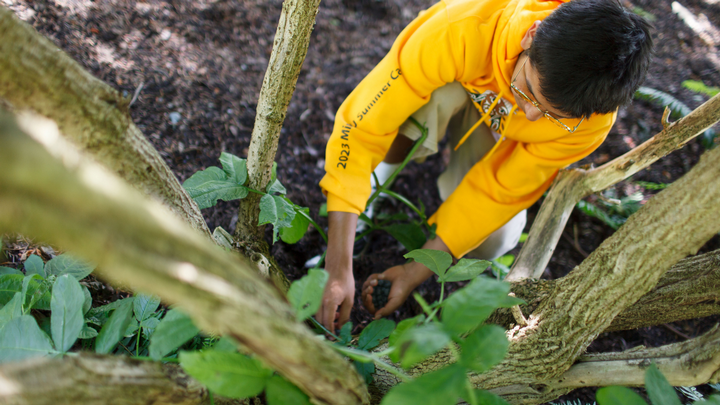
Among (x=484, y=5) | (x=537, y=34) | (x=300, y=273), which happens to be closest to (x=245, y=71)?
(x=300, y=273)

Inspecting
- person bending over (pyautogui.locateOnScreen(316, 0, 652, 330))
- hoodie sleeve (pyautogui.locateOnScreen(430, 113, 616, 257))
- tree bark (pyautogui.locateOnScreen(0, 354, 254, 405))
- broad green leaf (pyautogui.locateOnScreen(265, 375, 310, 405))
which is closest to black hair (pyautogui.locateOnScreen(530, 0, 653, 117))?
person bending over (pyautogui.locateOnScreen(316, 0, 652, 330))

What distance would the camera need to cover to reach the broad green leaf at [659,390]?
2.13 ft

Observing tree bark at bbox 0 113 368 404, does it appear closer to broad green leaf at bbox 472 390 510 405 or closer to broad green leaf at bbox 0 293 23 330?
broad green leaf at bbox 472 390 510 405

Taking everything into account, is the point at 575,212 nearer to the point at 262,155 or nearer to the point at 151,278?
the point at 262,155

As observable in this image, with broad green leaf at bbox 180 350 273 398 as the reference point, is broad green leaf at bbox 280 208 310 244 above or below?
above

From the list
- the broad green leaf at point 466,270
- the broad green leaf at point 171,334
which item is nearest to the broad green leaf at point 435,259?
the broad green leaf at point 466,270

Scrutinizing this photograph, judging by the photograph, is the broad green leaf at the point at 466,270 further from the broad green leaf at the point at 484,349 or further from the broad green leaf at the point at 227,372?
the broad green leaf at the point at 227,372

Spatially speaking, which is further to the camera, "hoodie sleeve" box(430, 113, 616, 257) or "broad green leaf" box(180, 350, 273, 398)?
"hoodie sleeve" box(430, 113, 616, 257)

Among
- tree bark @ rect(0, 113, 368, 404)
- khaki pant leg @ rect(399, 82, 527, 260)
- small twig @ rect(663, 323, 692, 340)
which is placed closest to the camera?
tree bark @ rect(0, 113, 368, 404)

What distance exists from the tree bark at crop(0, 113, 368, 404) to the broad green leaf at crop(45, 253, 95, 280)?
0.58 metres

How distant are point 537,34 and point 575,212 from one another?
136 cm

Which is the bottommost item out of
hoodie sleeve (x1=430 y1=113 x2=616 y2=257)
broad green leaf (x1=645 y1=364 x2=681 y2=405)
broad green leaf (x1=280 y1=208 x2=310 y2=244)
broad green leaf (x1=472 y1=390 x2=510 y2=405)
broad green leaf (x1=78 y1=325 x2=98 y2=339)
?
broad green leaf (x1=472 y1=390 x2=510 y2=405)

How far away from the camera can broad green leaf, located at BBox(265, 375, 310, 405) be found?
625 mm

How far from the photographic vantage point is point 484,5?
4.27ft
